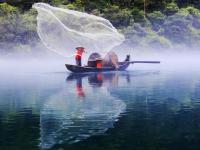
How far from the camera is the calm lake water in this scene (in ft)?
51.3

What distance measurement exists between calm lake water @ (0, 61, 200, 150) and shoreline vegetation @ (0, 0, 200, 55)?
2784 cm

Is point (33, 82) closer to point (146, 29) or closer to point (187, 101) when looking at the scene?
point (187, 101)

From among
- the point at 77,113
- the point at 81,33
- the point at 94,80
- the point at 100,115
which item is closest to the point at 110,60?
the point at 81,33

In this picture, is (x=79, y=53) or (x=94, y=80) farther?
(x=79, y=53)

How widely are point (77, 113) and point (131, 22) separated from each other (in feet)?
156

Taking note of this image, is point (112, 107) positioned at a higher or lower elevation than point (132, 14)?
lower

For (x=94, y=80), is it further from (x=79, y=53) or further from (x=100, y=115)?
(x=100, y=115)

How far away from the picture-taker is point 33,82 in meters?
34.8

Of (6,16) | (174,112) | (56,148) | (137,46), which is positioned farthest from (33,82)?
(137,46)

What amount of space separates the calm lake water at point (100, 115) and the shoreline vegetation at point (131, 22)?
91.4ft

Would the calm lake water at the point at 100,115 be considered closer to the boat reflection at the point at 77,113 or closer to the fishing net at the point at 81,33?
the boat reflection at the point at 77,113

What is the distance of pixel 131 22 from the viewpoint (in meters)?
67.6

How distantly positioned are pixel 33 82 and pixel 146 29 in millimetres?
35177

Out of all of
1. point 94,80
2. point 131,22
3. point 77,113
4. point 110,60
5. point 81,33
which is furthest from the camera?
point 131,22
